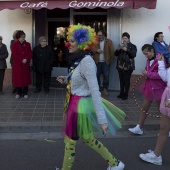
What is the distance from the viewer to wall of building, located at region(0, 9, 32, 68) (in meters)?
10.2

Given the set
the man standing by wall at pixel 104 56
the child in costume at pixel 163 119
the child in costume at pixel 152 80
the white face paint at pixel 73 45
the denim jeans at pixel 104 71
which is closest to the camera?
the white face paint at pixel 73 45

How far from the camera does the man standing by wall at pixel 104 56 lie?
9109mm


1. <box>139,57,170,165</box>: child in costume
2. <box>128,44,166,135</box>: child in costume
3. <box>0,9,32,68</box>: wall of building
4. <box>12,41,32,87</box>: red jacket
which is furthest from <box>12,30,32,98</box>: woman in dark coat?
<box>139,57,170,165</box>: child in costume

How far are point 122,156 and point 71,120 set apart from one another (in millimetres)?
1573

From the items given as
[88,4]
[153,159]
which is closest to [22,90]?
[88,4]

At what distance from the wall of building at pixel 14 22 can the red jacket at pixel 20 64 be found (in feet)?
5.56

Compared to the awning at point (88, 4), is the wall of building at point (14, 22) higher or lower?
lower

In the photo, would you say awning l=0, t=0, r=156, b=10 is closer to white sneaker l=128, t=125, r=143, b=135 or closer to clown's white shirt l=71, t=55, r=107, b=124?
white sneaker l=128, t=125, r=143, b=135

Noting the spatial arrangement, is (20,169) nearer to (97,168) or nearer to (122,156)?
(97,168)

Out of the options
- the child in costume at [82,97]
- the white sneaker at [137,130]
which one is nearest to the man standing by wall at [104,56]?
the white sneaker at [137,130]

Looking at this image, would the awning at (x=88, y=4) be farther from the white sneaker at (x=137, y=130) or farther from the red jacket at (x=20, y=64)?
the white sneaker at (x=137, y=130)

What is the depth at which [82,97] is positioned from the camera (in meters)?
3.64

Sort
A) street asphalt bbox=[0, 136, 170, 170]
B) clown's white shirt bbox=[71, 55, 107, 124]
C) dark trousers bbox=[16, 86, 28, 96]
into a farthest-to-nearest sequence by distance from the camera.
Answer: dark trousers bbox=[16, 86, 28, 96]
street asphalt bbox=[0, 136, 170, 170]
clown's white shirt bbox=[71, 55, 107, 124]

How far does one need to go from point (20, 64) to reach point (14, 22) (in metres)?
2.18
